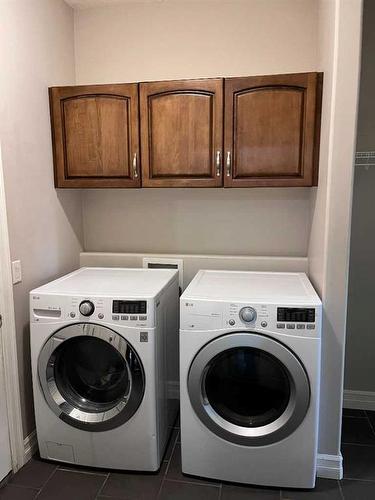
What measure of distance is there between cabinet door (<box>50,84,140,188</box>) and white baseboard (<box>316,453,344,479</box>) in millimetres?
1846

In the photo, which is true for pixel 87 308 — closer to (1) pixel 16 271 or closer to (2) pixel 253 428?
(1) pixel 16 271

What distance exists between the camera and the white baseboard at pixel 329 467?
6.61ft

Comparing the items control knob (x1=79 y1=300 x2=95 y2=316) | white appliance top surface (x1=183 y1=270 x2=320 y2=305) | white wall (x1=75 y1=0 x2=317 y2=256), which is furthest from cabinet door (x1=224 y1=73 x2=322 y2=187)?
control knob (x1=79 y1=300 x2=95 y2=316)

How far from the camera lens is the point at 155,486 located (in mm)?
1973

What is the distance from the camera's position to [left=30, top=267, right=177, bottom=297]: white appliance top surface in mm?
1983

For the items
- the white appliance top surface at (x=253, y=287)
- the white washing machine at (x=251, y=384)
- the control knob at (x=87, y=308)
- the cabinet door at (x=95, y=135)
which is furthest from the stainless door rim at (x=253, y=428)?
the cabinet door at (x=95, y=135)

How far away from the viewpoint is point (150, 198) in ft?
8.86

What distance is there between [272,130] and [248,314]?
1060mm

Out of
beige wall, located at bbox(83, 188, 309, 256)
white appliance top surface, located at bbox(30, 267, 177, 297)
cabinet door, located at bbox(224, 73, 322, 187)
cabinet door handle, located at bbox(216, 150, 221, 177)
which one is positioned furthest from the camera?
beige wall, located at bbox(83, 188, 309, 256)

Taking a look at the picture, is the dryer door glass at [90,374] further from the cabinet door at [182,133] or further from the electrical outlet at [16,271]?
the cabinet door at [182,133]

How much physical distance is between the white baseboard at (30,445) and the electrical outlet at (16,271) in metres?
0.90

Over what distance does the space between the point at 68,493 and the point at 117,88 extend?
2205mm

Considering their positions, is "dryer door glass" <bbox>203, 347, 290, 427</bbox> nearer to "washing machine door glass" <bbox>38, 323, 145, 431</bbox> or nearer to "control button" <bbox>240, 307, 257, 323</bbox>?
"control button" <bbox>240, 307, 257, 323</bbox>

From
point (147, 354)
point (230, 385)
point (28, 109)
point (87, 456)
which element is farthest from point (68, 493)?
point (28, 109)
